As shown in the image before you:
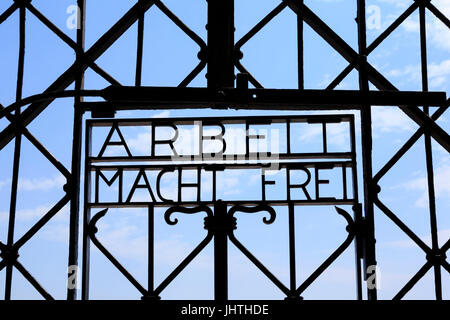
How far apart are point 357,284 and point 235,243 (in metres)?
0.72

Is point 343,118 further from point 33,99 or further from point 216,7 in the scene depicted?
point 33,99

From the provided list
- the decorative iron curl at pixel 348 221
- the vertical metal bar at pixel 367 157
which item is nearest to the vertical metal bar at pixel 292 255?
the decorative iron curl at pixel 348 221

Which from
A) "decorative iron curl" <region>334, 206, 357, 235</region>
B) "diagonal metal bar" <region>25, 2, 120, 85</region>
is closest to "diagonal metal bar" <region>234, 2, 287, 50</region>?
"diagonal metal bar" <region>25, 2, 120, 85</region>

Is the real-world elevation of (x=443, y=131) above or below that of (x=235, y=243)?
above

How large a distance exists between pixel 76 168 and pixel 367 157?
1.71m

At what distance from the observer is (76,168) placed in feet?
Answer: 13.5

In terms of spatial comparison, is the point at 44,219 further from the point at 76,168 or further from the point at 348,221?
the point at 348,221

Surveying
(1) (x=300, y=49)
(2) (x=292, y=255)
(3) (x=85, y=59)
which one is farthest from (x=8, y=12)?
(2) (x=292, y=255)

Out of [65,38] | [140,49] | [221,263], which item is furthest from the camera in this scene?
[65,38]

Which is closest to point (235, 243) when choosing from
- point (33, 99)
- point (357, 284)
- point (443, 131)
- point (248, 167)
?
point (248, 167)

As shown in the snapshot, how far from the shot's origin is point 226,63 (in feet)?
8.71

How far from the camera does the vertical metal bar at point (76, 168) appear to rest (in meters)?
3.96

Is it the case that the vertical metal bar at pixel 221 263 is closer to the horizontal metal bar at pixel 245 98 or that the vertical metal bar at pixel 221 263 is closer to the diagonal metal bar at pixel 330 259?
the diagonal metal bar at pixel 330 259
